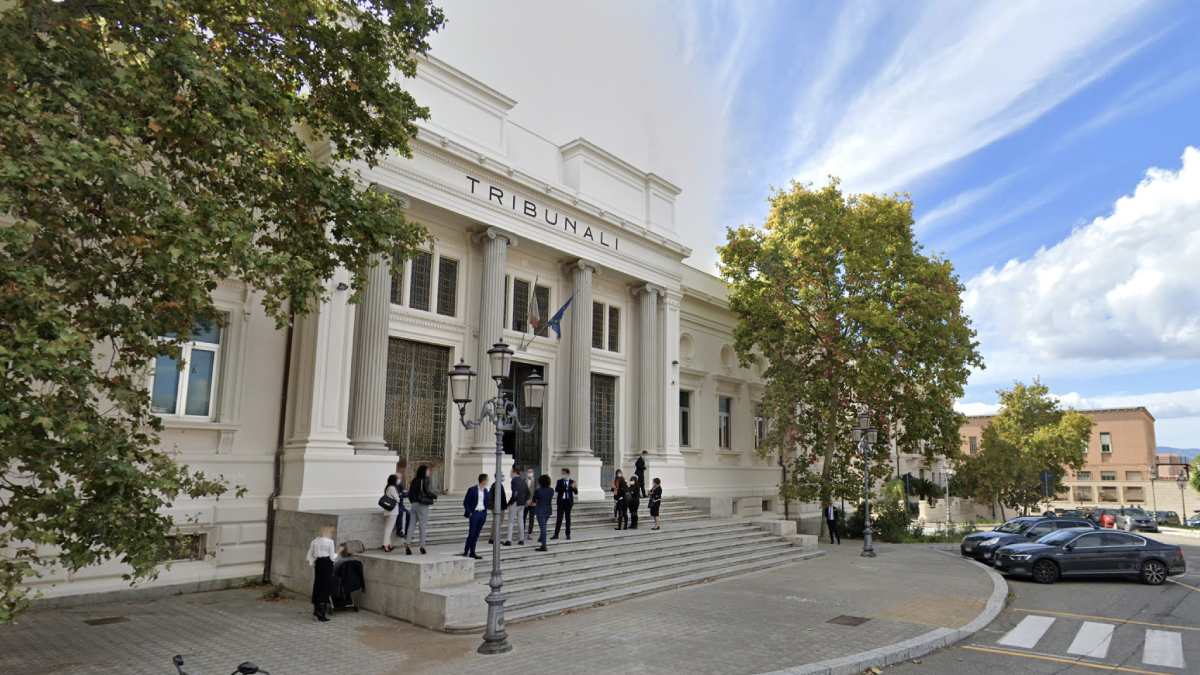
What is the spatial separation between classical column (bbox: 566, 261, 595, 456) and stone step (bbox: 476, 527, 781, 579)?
4.22 m

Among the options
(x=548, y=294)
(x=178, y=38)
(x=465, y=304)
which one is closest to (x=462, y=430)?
(x=465, y=304)

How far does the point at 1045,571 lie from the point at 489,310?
1477 centimetres

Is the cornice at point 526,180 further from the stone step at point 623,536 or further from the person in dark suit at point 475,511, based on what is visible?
the stone step at point 623,536

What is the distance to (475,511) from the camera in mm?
13031

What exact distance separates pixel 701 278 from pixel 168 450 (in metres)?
19.7

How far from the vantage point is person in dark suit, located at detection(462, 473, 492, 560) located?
42.0 feet

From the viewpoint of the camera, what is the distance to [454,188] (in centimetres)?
1766

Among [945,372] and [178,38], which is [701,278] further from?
[178,38]

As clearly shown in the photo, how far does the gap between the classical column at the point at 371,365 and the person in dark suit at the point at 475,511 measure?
10.1ft

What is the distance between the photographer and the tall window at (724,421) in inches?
1137

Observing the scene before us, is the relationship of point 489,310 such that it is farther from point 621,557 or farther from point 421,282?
point 621,557

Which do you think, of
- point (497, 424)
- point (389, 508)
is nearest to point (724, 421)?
point (389, 508)

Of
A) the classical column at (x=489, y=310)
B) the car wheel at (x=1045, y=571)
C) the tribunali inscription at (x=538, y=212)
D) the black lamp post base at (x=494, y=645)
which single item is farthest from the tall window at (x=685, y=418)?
the black lamp post base at (x=494, y=645)

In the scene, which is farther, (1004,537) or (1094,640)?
(1004,537)
